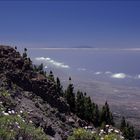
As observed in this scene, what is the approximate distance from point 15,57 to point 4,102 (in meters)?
25.5

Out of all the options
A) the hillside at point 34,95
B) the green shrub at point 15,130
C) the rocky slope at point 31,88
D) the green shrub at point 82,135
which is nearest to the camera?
the green shrub at point 15,130

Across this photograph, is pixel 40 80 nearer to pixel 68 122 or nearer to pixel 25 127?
pixel 68 122

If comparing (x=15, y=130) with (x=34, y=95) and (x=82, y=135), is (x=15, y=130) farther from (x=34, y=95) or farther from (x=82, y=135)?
(x=34, y=95)

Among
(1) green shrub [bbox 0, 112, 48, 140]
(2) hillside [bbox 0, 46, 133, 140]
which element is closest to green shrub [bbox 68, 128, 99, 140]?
(1) green shrub [bbox 0, 112, 48, 140]

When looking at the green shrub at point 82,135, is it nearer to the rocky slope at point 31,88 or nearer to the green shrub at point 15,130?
the green shrub at point 15,130

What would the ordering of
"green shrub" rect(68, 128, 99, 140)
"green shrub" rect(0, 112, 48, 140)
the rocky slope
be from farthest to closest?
the rocky slope
"green shrub" rect(68, 128, 99, 140)
"green shrub" rect(0, 112, 48, 140)

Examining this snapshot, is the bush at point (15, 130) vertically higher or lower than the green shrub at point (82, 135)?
higher

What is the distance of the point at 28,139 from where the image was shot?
1833 cm

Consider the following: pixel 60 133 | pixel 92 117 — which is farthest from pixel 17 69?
pixel 92 117

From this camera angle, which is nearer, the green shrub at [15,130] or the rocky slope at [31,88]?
the green shrub at [15,130]

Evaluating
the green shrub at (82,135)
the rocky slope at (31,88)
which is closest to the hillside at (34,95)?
the rocky slope at (31,88)

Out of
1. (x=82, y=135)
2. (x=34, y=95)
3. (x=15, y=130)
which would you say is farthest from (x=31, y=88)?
(x=15, y=130)

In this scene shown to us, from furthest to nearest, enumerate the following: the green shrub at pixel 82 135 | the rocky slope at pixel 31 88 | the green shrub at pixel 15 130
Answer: the rocky slope at pixel 31 88, the green shrub at pixel 82 135, the green shrub at pixel 15 130

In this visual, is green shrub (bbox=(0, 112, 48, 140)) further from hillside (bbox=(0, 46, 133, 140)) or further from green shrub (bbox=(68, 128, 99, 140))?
hillside (bbox=(0, 46, 133, 140))
